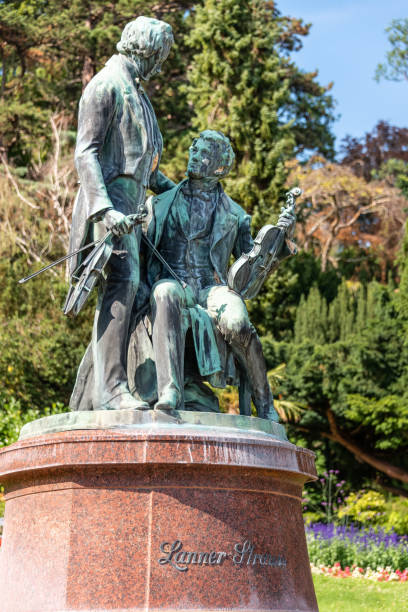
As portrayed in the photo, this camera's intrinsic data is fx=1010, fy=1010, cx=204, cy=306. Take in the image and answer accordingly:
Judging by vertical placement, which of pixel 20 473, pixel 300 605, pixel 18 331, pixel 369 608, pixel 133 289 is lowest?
pixel 18 331

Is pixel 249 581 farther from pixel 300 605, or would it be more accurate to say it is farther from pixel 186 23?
pixel 186 23

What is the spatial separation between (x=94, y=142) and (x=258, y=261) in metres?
1.42

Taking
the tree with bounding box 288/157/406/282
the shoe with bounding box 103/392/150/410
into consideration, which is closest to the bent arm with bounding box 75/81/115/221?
the shoe with bounding box 103/392/150/410

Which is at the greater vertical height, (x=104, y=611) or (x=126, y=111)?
(x=126, y=111)

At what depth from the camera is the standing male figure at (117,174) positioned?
642cm

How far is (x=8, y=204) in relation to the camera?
26422 millimetres

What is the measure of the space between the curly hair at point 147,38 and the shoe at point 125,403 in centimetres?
240

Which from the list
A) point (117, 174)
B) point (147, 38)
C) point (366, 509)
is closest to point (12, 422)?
point (366, 509)

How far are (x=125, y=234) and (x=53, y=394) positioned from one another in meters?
16.3

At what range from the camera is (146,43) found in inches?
273

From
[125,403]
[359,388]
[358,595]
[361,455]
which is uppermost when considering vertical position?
[125,403]

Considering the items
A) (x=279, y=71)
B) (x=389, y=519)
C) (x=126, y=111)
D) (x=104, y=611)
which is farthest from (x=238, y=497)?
(x=279, y=71)

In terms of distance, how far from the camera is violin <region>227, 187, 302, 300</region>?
275 inches

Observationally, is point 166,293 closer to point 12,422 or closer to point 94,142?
point 94,142
